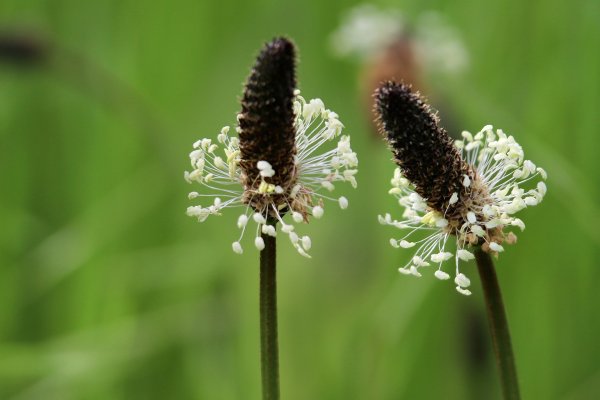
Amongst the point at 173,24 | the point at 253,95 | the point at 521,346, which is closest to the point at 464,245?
the point at 253,95

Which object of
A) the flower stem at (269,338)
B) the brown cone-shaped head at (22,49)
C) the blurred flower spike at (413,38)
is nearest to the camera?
the flower stem at (269,338)

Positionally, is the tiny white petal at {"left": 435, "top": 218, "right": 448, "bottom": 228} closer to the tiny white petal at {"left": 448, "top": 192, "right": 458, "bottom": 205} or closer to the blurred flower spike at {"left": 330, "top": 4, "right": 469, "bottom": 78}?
the tiny white petal at {"left": 448, "top": 192, "right": 458, "bottom": 205}

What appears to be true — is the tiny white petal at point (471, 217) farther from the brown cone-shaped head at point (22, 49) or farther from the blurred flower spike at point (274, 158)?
the brown cone-shaped head at point (22, 49)

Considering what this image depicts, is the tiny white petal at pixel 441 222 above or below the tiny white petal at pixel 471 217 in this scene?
above

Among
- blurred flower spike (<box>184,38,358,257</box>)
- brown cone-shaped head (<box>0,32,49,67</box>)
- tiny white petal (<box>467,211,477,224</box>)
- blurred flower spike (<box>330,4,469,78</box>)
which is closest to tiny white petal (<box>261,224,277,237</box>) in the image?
blurred flower spike (<box>184,38,358,257</box>)

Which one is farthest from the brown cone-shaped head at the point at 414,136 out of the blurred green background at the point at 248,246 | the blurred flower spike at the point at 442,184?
the blurred green background at the point at 248,246

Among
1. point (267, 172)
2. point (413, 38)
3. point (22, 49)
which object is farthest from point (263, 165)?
point (413, 38)
